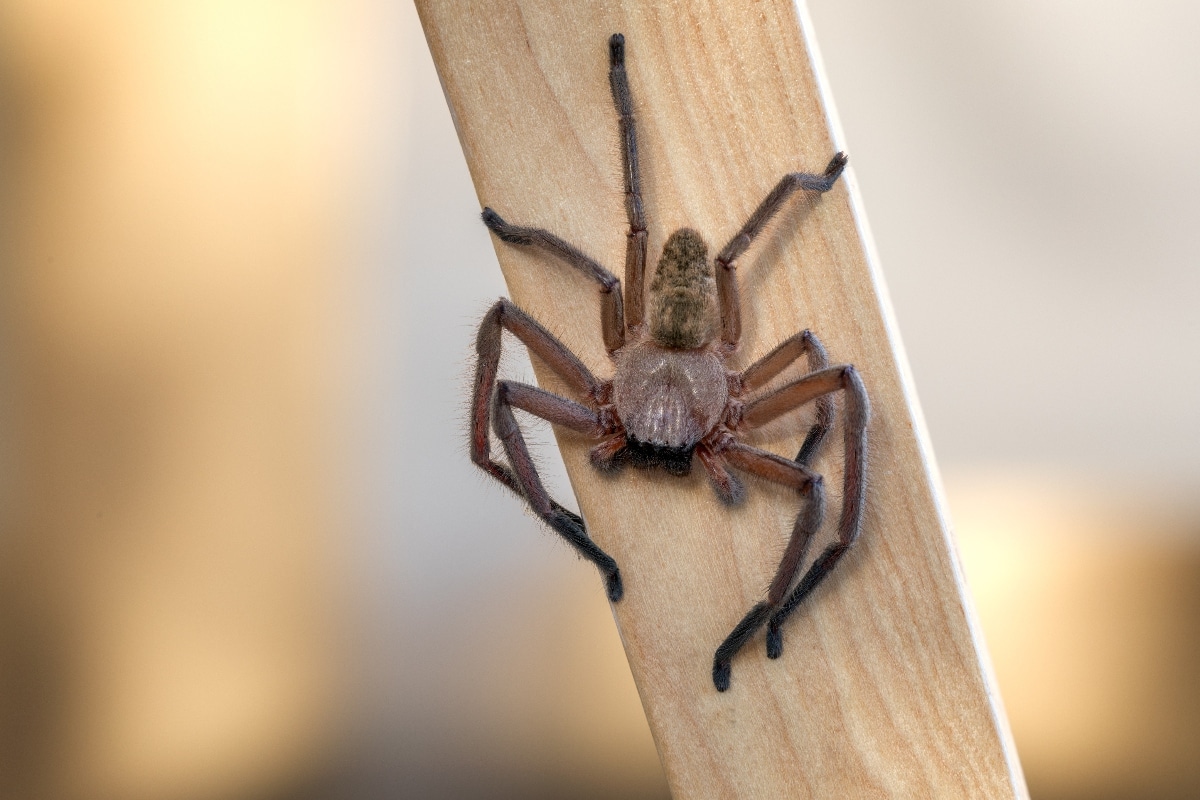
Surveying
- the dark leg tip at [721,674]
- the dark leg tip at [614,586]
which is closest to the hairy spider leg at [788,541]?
the dark leg tip at [721,674]

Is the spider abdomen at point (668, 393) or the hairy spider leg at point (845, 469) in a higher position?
the spider abdomen at point (668, 393)

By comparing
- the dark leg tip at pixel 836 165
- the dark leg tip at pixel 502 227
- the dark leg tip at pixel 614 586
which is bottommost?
the dark leg tip at pixel 614 586

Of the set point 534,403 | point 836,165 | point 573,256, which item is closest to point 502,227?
point 573,256

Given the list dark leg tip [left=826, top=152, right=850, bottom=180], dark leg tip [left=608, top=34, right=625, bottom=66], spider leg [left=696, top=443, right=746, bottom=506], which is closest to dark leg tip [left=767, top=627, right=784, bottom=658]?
spider leg [left=696, top=443, right=746, bottom=506]

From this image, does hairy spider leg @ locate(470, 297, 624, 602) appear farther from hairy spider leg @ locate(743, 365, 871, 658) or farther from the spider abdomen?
hairy spider leg @ locate(743, 365, 871, 658)

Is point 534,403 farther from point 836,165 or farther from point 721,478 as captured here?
point 836,165

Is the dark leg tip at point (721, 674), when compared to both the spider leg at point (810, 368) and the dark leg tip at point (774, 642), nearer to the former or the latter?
the dark leg tip at point (774, 642)

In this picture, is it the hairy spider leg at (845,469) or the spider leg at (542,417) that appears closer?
the hairy spider leg at (845,469)
